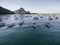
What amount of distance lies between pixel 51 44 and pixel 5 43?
10.7 m

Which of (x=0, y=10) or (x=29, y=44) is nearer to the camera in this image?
(x=29, y=44)

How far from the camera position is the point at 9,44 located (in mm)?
17562

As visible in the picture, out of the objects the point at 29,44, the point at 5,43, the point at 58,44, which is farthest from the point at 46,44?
the point at 5,43

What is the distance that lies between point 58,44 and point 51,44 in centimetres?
156

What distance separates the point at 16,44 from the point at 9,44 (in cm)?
158

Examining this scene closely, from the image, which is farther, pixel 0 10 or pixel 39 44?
pixel 0 10

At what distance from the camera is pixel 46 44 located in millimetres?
17609

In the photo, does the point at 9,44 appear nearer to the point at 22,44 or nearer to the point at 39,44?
the point at 22,44

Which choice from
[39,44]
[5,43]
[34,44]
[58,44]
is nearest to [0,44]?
[5,43]

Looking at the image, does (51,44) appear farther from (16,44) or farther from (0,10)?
(0,10)

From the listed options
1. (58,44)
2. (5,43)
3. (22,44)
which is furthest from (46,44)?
(5,43)

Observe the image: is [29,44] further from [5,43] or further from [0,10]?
[0,10]

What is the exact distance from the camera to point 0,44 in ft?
57.3

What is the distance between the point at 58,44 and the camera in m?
17.5
